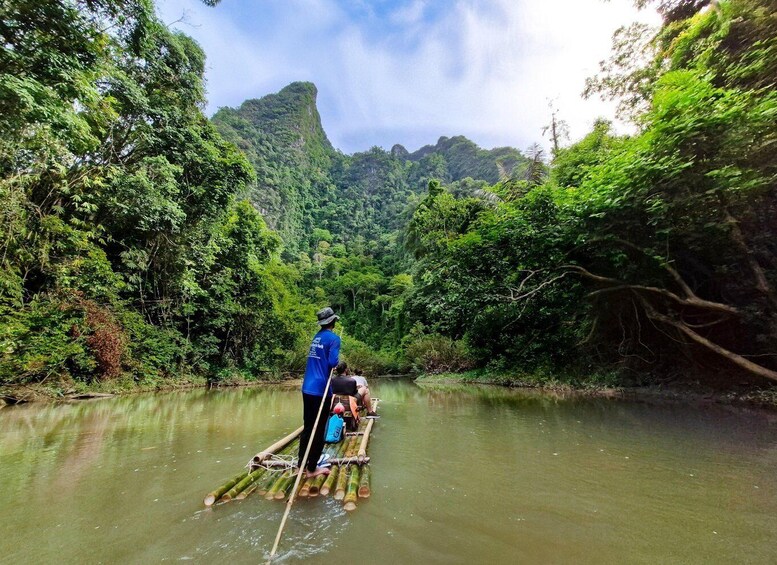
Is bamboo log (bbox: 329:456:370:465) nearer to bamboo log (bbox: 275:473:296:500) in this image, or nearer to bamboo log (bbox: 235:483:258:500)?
bamboo log (bbox: 275:473:296:500)

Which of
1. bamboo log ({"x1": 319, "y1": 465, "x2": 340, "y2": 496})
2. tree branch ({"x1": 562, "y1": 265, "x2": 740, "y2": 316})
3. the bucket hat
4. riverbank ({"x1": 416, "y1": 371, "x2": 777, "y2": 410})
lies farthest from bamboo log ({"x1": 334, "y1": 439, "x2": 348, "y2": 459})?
riverbank ({"x1": 416, "y1": 371, "x2": 777, "y2": 410})

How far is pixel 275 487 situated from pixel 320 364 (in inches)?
45.5

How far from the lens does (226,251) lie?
59.0 feet

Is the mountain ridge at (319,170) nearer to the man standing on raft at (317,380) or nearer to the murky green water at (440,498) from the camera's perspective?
the murky green water at (440,498)

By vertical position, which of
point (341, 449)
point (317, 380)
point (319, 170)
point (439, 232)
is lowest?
point (341, 449)

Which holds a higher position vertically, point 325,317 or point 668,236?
point 668,236

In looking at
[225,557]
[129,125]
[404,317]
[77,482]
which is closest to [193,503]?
[225,557]

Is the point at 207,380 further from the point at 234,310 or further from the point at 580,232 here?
the point at 580,232

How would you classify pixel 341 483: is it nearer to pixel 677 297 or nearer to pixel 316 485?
pixel 316 485

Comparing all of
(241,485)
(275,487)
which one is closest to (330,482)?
(275,487)

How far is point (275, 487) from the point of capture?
11.2 feet

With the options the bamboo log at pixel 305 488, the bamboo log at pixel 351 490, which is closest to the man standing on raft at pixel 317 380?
the bamboo log at pixel 305 488

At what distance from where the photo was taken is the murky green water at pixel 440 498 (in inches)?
97.0

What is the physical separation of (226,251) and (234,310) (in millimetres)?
2869
